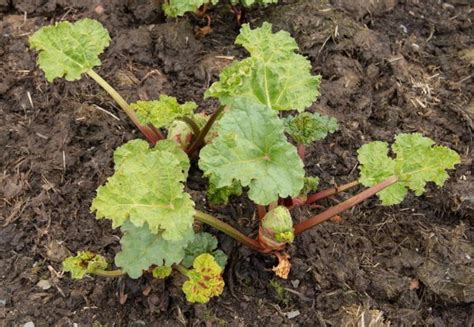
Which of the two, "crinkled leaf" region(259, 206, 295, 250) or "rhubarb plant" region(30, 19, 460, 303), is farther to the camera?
"crinkled leaf" region(259, 206, 295, 250)

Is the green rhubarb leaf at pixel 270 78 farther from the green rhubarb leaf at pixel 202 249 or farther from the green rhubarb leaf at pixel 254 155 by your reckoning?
the green rhubarb leaf at pixel 202 249

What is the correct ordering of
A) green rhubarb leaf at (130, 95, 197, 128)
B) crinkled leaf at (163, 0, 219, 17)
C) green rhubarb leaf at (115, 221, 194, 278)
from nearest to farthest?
1. green rhubarb leaf at (115, 221, 194, 278)
2. green rhubarb leaf at (130, 95, 197, 128)
3. crinkled leaf at (163, 0, 219, 17)

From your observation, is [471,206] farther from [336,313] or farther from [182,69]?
[182,69]

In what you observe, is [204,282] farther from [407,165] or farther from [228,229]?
[407,165]

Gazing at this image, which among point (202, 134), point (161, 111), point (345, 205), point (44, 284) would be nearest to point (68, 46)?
point (161, 111)

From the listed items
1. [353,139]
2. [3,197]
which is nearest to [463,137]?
[353,139]

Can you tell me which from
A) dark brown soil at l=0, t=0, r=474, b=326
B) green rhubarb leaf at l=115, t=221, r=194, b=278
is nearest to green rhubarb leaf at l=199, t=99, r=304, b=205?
green rhubarb leaf at l=115, t=221, r=194, b=278

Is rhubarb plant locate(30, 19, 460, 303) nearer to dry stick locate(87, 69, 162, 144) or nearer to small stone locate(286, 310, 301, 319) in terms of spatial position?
dry stick locate(87, 69, 162, 144)
